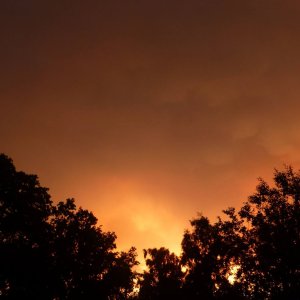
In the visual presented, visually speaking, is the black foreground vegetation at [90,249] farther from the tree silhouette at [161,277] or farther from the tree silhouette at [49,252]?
the tree silhouette at [161,277]

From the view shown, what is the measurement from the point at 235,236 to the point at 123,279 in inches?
581

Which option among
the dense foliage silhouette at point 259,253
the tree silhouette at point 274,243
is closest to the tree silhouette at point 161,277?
the dense foliage silhouette at point 259,253

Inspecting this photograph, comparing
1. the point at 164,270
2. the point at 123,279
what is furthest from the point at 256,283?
the point at 164,270

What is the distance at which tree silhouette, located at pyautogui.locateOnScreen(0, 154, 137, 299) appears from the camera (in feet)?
111

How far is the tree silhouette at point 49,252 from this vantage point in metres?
33.8

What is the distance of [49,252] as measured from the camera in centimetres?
3662

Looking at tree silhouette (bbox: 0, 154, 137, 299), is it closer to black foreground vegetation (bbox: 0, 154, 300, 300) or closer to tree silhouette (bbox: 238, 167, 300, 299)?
black foreground vegetation (bbox: 0, 154, 300, 300)

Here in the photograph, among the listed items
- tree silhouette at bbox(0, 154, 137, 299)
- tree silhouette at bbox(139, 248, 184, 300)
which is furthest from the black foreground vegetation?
tree silhouette at bbox(139, 248, 184, 300)

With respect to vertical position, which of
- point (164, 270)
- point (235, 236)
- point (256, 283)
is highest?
point (164, 270)

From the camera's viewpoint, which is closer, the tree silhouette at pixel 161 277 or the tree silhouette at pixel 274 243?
the tree silhouette at pixel 274 243

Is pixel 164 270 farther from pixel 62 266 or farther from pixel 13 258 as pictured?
pixel 13 258

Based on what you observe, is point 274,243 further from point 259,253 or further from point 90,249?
point 90,249

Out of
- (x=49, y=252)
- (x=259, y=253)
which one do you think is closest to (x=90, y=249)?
(x=49, y=252)

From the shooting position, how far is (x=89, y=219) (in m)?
43.4
